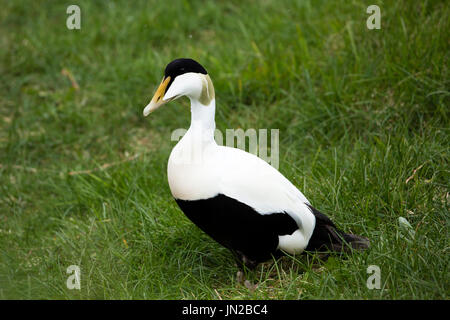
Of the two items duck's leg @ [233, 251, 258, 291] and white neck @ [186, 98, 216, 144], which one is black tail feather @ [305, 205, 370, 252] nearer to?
duck's leg @ [233, 251, 258, 291]

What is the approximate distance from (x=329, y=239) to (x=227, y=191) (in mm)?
575

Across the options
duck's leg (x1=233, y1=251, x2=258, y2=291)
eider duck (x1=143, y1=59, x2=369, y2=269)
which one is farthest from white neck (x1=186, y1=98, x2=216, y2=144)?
duck's leg (x1=233, y1=251, x2=258, y2=291)

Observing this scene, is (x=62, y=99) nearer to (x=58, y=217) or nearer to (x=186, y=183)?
(x=58, y=217)

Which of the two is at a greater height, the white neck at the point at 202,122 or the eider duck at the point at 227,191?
the white neck at the point at 202,122

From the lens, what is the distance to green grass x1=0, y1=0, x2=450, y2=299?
2.60 metres

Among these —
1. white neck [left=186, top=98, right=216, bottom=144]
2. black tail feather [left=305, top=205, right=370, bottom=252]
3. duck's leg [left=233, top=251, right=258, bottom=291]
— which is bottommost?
duck's leg [left=233, top=251, right=258, bottom=291]

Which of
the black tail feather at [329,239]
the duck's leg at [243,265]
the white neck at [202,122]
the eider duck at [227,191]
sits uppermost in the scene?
the white neck at [202,122]

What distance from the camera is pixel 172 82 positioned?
95.4 inches

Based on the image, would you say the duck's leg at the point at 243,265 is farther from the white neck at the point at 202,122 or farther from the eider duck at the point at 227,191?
the white neck at the point at 202,122

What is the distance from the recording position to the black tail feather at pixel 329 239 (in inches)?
101

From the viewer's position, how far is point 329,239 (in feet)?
8.52

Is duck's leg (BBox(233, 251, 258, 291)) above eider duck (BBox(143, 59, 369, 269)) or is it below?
below

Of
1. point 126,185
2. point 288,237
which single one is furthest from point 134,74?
point 288,237

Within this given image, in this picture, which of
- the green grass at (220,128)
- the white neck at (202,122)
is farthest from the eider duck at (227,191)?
the green grass at (220,128)
